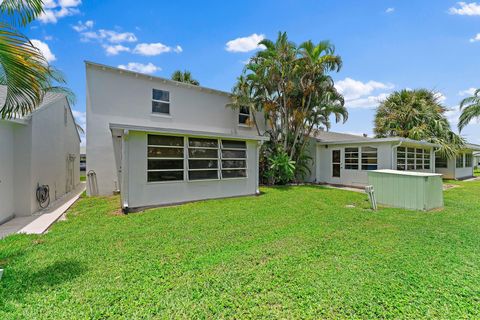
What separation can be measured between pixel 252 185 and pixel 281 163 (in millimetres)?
3321

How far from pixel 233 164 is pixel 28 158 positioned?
22.5 ft

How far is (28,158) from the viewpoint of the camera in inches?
281

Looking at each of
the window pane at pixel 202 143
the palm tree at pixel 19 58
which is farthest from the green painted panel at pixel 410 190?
the palm tree at pixel 19 58

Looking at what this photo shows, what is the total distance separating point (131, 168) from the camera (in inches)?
298

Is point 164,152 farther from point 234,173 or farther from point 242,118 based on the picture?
point 242,118

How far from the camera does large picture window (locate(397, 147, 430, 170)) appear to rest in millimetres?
13719

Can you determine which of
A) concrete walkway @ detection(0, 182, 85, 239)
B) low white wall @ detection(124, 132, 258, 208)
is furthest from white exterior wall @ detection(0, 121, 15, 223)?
low white wall @ detection(124, 132, 258, 208)

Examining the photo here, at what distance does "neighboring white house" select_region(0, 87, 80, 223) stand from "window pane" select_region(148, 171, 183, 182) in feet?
11.7

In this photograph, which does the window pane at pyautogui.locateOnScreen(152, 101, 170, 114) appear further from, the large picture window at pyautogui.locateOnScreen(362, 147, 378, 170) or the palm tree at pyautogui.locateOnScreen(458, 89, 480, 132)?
the palm tree at pyautogui.locateOnScreen(458, 89, 480, 132)

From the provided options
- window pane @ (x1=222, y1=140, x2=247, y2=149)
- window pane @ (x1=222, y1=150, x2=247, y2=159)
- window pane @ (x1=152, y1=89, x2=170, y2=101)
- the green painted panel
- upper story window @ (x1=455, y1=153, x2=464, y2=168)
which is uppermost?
window pane @ (x1=152, y1=89, x2=170, y2=101)

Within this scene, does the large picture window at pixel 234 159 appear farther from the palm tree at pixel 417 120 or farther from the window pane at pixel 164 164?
the palm tree at pixel 417 120

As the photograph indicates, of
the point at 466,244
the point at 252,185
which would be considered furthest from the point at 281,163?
the point at 466,244

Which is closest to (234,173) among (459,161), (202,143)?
(202,143)

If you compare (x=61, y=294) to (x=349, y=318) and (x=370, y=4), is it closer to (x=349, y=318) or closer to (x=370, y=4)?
(x=349, y=318)
